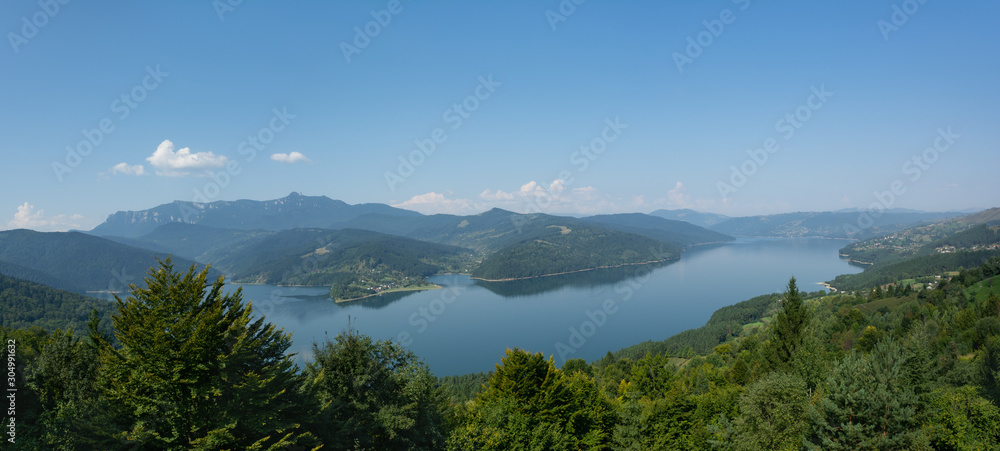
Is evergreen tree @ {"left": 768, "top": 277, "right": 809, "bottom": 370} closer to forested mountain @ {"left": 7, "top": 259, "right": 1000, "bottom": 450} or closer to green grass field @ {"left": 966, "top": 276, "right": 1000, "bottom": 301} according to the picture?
forested mountain @ {"left": 7, "top": 259, "right": 1000, "bottom": 450}

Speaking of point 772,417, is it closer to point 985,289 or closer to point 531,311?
point 985,289

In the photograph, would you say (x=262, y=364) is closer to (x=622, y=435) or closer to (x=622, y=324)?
(x=622, y=435)

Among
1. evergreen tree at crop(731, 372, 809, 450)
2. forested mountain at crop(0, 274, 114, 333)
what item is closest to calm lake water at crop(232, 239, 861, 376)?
forested mountain at crop(0, 274, 114, 333)

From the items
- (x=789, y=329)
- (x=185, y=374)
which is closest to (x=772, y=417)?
(x=789, y=329)

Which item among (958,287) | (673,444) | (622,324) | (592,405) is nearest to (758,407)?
(673,444)

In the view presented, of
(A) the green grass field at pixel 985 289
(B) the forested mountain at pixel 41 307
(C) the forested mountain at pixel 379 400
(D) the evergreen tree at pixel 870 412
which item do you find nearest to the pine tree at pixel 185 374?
(C) the forested mountain at pixel 379 400
